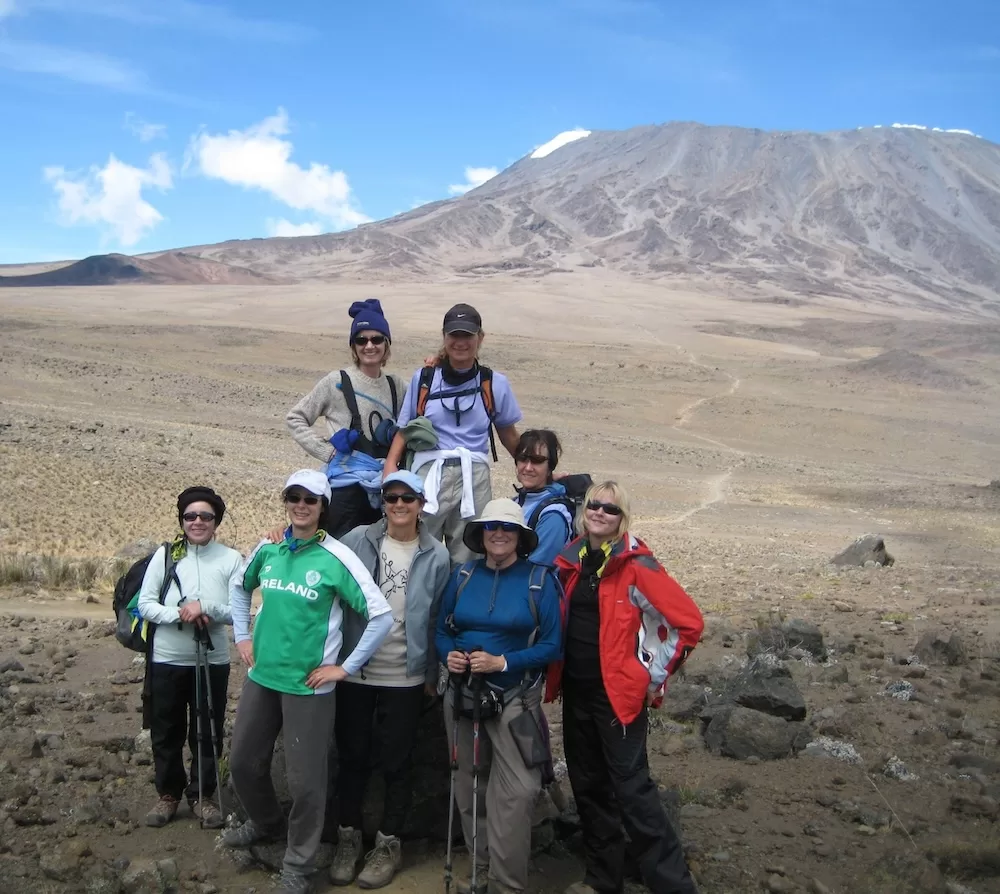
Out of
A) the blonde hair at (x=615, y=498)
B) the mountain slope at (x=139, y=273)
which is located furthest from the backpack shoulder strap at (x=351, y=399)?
the mountain slope at (x=139, y=273)

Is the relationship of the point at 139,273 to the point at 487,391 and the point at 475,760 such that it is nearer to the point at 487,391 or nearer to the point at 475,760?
the point at 487,391

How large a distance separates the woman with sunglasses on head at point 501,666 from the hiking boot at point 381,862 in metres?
0.34

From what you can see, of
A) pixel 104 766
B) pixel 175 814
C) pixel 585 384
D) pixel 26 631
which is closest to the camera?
pixel 175 814

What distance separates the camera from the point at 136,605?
16.3 ft

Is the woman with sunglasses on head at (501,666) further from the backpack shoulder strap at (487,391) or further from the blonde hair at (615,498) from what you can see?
the backpack shoulder strap at (487,391)

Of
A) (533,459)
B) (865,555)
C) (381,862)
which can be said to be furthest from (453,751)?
(865,555)

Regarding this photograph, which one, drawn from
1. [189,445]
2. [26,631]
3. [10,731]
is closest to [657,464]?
[189,445]

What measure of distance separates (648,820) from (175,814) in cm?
244

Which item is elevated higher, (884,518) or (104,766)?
(104,766)

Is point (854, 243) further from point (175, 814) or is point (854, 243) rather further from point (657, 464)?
point (175, 814)

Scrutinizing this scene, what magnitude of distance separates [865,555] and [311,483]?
12.8 m

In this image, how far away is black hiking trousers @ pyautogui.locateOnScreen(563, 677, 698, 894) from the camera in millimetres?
4301

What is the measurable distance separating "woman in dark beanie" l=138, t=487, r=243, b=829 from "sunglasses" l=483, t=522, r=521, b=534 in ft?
4.39

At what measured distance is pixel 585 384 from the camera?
1844 inches
